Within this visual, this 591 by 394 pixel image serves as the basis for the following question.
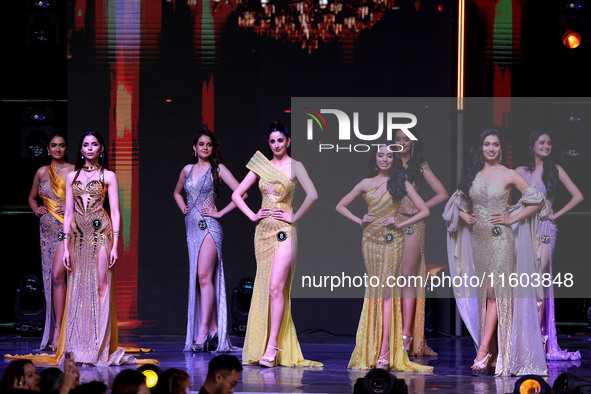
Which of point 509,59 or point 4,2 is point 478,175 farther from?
point 4,2

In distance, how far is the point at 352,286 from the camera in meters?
9.70

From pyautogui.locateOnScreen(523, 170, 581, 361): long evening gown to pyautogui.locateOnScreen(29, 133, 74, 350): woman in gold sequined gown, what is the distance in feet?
12.4

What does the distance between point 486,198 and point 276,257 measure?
155 centimetres

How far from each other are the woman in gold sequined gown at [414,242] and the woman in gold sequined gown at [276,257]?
3.95 feet

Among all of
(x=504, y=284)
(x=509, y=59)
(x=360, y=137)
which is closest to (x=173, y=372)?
(x=504, y=284)

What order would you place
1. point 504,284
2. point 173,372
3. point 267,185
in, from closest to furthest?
point 173,372
point 504,284
point 267,185

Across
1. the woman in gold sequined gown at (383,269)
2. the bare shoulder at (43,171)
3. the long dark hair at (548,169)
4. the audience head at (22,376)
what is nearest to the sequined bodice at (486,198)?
the woman in gold sequined gown at (383,269)

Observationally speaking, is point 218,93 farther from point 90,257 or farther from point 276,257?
point 90,257

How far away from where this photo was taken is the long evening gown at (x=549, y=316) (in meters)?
7.70

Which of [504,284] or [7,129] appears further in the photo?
[7,129]

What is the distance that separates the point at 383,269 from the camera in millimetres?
6926

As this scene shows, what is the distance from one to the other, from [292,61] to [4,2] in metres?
2.79

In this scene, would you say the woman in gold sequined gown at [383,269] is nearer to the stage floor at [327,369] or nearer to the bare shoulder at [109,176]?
the stage floor at [327,369]

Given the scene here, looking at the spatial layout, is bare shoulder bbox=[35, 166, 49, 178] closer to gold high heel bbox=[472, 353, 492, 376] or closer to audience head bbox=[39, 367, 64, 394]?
gold high heel bbox=[472, 353, 492, 376]
